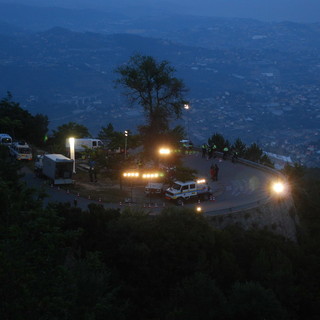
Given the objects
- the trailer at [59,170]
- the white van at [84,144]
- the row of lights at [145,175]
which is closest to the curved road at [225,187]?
the trailer at [59,170]

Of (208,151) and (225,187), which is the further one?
(208,151)

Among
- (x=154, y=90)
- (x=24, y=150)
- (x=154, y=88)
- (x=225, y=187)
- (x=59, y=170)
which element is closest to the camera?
(x=59, y=170)

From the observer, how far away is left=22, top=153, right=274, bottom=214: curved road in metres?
27.3

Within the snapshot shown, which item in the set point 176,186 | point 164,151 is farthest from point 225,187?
point 176,186

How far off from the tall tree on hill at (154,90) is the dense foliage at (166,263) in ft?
48.3

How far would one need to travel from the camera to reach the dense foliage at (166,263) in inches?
527

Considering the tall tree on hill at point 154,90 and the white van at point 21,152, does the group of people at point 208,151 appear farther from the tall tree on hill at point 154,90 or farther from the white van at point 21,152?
the white van at point 21,152

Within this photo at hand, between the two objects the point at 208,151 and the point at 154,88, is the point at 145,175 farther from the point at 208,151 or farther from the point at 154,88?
the point at 208,151

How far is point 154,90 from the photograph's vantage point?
38.5m

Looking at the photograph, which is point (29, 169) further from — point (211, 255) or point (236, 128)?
point (236, 128)

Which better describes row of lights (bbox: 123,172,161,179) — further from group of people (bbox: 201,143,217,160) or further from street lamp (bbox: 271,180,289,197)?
group of people (bbox: 201,143,217,160)

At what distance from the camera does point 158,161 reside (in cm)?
3628

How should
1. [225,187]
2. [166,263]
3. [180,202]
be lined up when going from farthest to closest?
[225,187]
[180,202]
[166,263]

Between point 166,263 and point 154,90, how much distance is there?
1986 centimetres
